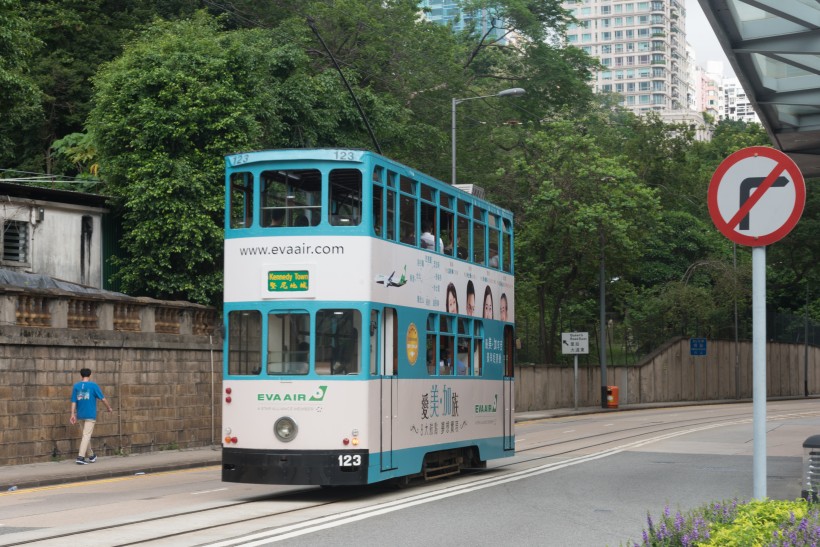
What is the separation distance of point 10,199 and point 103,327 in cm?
662

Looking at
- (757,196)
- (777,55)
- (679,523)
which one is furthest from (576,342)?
(679,523)

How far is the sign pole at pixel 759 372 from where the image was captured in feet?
24.7

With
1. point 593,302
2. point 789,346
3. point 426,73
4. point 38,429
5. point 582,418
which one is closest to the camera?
point 38,429

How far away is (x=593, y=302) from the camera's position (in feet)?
179

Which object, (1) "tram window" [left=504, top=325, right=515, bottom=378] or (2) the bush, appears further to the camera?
(1) "tram window" [left=504, top=325, right=515, bottom=378]

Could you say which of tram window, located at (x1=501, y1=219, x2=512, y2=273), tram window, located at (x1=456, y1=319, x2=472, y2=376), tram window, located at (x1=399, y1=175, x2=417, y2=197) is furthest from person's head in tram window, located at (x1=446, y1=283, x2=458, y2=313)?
tram window, located at (x1=501, y1=219, x2=512, y2=273)

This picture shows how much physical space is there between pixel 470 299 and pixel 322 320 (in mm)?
4134

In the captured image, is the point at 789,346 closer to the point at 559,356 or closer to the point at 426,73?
the point at 559,356

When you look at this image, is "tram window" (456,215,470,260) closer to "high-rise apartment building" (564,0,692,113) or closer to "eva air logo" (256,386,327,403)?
"eva air logo" (256,386,327,403)

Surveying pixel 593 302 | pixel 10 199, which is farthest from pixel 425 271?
pixel 593 302

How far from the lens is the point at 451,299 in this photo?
17.2 m

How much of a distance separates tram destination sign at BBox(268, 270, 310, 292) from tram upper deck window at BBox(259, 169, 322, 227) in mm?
616

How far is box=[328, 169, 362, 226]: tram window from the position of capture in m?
14.6

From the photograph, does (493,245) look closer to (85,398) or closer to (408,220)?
(408,220)
